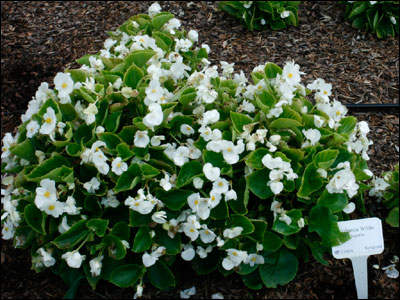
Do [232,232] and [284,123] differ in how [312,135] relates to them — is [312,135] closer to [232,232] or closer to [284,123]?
[284,123]

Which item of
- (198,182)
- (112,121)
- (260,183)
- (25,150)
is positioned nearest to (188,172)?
(198,182)

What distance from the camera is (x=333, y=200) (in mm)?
2012

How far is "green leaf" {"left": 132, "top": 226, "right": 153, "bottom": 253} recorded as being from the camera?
1.97m

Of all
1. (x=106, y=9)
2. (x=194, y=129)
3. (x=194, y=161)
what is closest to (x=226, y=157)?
(x=194, y=161)

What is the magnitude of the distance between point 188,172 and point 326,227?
64 centimetres

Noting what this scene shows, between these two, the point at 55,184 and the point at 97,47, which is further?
the point at 97,47

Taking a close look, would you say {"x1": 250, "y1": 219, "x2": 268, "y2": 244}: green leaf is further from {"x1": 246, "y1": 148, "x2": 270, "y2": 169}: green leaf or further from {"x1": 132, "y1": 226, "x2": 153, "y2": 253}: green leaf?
{"x1": 132, "y1": 226, "x2": 153, "y2": 253}: green leaf

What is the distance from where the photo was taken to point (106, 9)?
4.30 meters

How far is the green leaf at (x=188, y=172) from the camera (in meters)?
1.96

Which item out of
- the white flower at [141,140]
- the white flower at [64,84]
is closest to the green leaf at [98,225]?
the white flower at [141,140]

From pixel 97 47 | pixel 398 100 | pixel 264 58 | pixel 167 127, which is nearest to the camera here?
pixel 167 127

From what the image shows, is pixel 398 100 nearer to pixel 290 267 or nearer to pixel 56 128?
pixel 290 267

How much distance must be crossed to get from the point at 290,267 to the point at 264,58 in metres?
2.02

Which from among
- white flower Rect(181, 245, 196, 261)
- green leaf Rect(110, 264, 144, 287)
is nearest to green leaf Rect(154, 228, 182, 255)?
white flower Rect(181, 245, 196, 261)
